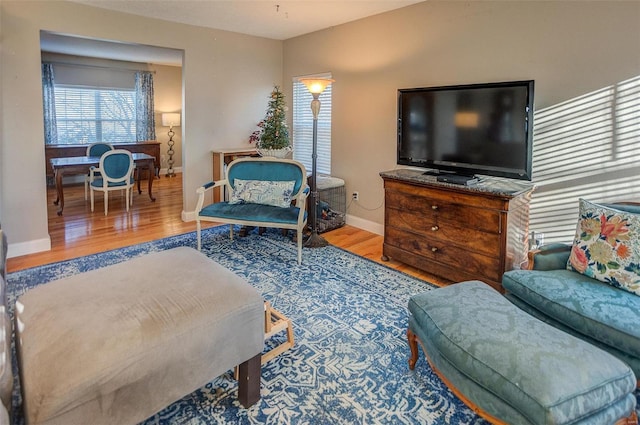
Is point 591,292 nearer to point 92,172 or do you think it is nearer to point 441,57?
point 441,57

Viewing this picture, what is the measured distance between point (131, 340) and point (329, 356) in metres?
1.17

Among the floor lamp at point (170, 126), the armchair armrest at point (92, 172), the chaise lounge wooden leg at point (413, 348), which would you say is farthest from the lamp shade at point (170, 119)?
the chaise lounge wooden leg at point (413, 348)

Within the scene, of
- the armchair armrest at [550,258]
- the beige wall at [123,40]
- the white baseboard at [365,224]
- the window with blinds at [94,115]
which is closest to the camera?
the armchair armrest at [550,258]

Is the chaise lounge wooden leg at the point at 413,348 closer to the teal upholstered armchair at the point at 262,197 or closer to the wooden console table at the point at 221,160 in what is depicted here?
the teal upholstered armchair at the point at 262,197

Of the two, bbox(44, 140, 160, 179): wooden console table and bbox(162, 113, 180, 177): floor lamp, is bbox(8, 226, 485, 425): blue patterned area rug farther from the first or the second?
bbox(162, 113, 180, 177): floor lamp

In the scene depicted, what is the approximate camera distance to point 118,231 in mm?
4758

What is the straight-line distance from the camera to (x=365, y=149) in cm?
475

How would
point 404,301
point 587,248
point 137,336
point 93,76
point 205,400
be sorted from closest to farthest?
point 137,336 → point 205,400 → point 587,248 → point 404,301 → point 93,76

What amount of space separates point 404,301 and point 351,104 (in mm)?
2682

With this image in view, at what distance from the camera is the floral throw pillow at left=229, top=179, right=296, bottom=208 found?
13.5ft

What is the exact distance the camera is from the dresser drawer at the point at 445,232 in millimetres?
3029

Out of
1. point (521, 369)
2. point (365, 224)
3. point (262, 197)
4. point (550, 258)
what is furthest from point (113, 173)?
point (521, 369)

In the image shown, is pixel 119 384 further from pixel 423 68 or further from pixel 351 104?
pixel 351 104

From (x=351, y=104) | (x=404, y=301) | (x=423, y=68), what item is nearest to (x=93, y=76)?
(x=351, y=104)
